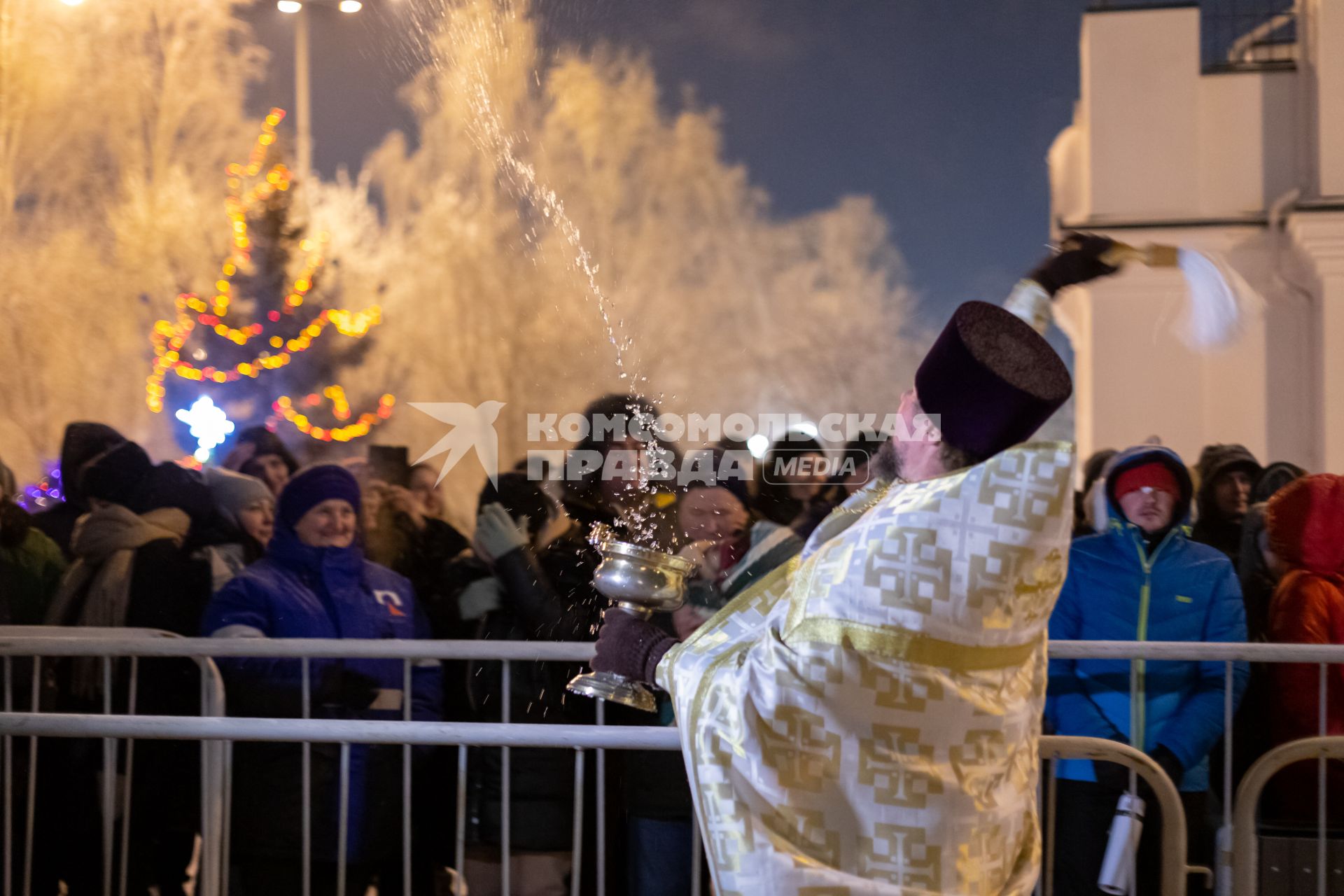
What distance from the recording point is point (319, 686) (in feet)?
11.4

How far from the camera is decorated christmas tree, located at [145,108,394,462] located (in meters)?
11.1

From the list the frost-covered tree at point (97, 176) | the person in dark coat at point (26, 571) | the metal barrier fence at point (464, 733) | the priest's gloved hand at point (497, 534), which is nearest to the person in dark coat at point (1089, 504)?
the metal barrier fence at point (464, 733)

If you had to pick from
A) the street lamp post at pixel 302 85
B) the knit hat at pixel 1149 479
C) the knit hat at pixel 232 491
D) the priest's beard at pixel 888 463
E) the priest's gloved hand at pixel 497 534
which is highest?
the street lamp post at pixel 302 85

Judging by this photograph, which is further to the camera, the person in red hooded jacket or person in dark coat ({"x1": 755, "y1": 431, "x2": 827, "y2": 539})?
person in dark coat ({"x1": 755, "y1": 431, "x2": 827, "y2": 539})

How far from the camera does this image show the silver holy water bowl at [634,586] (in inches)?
81.0

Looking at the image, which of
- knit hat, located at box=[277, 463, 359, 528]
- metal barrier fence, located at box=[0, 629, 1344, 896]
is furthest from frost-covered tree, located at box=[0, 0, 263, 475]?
metal barrier fence, located at box=[0, 629, 1344, 896]

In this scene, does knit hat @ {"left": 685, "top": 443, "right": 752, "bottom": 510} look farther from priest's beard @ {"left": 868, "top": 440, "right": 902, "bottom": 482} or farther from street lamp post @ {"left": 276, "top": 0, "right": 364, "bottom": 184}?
street lamp post @ {"left": 276, "top": 0, "right": 364, "bottom": 184}

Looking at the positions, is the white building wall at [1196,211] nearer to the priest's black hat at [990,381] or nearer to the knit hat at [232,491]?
the knit hat at [232,491]

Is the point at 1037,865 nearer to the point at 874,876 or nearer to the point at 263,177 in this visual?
the point at 874,876

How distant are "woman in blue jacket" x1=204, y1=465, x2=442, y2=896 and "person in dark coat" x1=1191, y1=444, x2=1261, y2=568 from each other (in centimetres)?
302

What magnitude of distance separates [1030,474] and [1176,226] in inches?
284

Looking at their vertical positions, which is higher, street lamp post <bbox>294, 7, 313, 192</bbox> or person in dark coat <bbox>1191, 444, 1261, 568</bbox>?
street lamp post <bbox>294, 7, 313, 192</bbox>

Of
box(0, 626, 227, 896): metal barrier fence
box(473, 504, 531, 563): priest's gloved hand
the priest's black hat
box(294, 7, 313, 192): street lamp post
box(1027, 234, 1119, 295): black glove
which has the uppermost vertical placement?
box(294, 7, 313, 192): street lamp post

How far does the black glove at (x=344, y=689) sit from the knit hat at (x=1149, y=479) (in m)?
2.17
